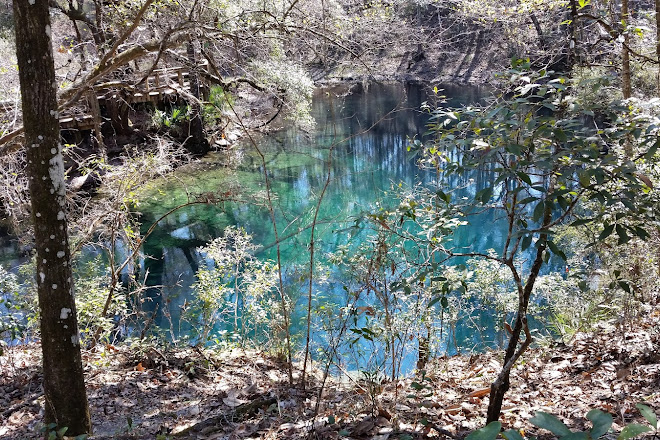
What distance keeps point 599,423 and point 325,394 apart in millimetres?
3663

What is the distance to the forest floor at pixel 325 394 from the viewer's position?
3.38 metres

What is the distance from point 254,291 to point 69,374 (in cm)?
361

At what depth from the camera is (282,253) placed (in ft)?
40.2

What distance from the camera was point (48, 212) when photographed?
10.3ft

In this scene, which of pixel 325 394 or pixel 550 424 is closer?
pixel 550 424

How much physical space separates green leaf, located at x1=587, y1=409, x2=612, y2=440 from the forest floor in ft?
5.80

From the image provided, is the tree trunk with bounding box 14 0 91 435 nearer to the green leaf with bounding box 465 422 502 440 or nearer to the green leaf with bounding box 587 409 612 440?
the green leaf with bounding box 465 422 502 440

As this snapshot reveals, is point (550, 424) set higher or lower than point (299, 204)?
higher

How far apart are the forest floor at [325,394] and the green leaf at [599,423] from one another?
1.77 m

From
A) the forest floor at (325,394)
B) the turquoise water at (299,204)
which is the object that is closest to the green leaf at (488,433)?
the forest floor at (325,394)

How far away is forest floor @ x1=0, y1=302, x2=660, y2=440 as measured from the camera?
→ 3379mm

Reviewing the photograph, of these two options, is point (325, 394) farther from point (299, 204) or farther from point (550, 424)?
point (299, 204)

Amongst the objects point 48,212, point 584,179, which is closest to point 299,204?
point 48,212

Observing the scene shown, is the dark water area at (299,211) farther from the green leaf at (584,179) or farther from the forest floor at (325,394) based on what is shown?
the green leaf at (584,179)
